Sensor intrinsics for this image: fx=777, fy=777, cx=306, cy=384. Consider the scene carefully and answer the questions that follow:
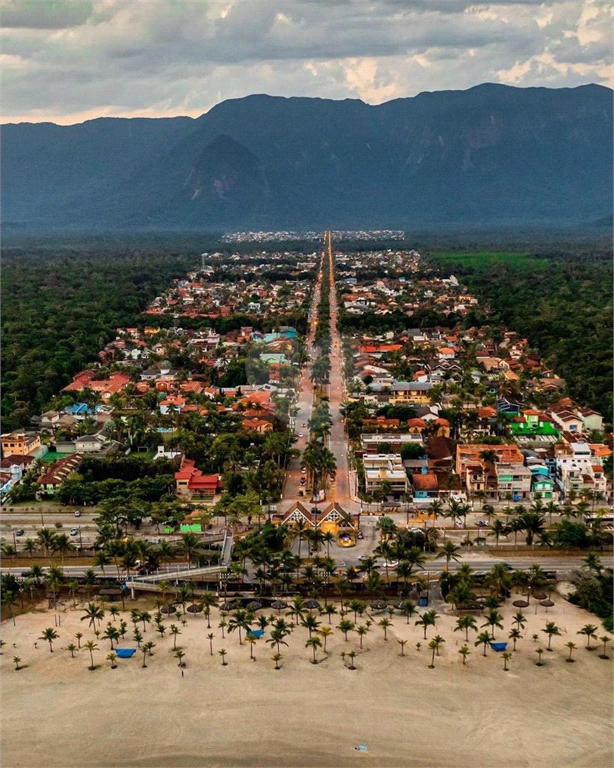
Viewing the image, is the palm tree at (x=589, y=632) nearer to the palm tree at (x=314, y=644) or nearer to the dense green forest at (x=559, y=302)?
the palm tree at (x=314, y=644)

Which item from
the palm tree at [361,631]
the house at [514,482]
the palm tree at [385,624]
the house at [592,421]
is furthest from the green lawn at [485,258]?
the palm tree at [361,631]

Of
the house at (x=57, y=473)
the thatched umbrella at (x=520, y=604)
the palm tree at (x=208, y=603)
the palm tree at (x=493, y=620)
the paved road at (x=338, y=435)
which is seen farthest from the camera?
the house at (x=57, y=473)

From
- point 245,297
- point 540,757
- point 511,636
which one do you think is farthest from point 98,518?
point 245,297

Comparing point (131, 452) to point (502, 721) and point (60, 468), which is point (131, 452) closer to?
point (60, 468)

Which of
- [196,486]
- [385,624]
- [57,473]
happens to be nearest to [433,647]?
[385,624]

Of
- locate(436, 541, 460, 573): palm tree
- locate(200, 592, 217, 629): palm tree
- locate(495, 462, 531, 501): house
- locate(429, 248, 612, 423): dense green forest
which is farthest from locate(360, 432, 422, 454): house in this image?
locate(200, 592, 217, 629): palm tree
